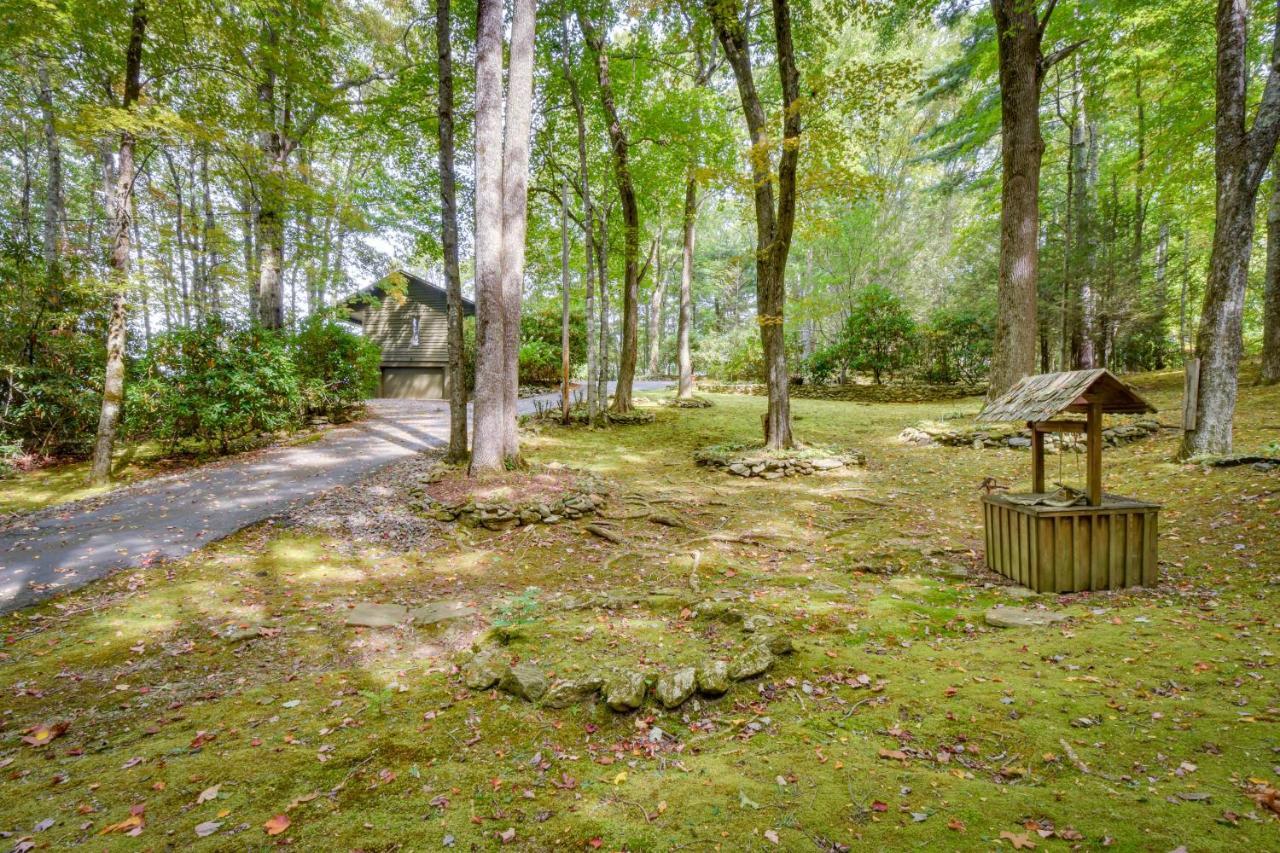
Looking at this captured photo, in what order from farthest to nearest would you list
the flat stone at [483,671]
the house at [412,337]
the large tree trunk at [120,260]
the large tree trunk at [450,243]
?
the house at [412,337], the large tree trunk at [450,243], the large tree trunk at [120,260], the flat stone at [483,671]

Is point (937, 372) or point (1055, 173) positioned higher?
point (1055, 173)

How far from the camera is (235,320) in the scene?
40.3 feet

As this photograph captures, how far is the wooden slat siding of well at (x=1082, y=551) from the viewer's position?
15.9 feet

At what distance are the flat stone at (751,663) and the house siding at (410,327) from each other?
2285 centimetres

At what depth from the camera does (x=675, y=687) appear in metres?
3.19

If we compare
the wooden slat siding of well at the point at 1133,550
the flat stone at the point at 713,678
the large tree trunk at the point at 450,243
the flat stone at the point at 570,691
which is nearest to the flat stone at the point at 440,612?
the flat stone at the point at 570,691

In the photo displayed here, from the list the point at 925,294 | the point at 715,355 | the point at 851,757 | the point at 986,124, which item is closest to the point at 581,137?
the point at 986,124

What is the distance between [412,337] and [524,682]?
23.5 meters

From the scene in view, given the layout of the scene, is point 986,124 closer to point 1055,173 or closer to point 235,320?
point 1055,173

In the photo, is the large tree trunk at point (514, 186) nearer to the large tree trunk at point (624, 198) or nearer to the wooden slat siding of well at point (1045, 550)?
the large tree trunk at point (624, 198)

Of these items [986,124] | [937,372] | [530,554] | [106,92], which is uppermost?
[986,124]

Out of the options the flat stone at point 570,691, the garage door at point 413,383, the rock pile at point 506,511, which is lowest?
the flat stone at point 570,691

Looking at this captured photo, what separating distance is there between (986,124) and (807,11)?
674cm

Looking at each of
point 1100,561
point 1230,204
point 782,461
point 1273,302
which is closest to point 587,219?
point 782,461
